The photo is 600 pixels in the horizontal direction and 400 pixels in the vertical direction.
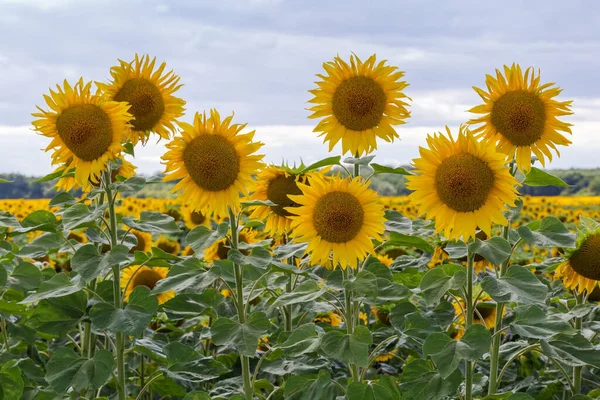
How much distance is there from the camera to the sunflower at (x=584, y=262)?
3695 millimetres

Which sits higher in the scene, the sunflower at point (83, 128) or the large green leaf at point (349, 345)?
the sunflower at point (83, 128)

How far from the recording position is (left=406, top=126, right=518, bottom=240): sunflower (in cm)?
293

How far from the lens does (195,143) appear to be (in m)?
3.20

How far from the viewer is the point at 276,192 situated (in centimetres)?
365

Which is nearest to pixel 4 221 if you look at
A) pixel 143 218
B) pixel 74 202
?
pixel 74 202

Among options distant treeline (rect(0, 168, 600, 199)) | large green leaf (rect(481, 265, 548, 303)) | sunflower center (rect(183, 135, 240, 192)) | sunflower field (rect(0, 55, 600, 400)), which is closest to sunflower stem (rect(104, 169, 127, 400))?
sunflower field (rect(0, 55, 600, 400))

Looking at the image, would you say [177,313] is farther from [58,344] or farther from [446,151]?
[58,344]

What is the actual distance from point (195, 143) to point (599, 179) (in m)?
30.7

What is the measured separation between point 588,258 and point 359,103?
4.67 feet

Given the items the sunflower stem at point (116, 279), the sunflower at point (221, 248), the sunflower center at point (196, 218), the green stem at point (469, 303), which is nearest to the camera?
the green stem at point (469, 303)

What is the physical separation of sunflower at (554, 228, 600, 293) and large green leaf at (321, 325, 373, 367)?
A: 135cm

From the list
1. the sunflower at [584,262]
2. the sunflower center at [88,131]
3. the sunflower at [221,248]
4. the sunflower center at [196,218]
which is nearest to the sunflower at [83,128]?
the sunflower center at [88,131]

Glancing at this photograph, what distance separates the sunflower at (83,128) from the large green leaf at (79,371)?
0.82 metres

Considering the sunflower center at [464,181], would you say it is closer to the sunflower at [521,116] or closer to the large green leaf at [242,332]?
the sunflower at [521,116]
